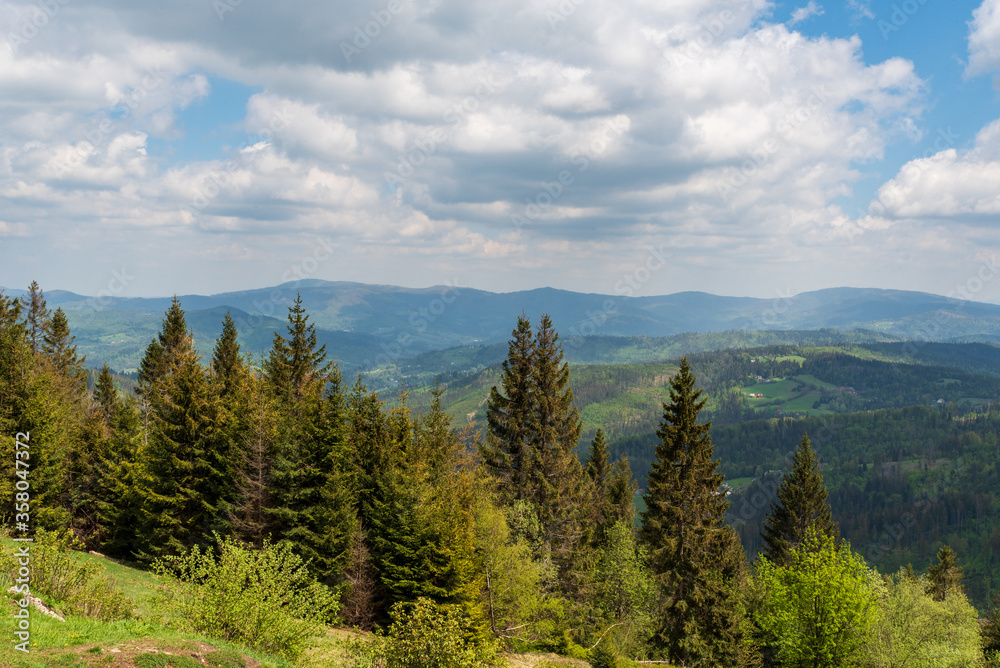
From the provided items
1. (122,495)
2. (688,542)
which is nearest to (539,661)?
(688,542)

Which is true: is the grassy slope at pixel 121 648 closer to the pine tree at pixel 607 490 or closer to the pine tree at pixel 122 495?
the pine tree at pixel 122 495

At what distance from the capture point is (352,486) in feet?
114

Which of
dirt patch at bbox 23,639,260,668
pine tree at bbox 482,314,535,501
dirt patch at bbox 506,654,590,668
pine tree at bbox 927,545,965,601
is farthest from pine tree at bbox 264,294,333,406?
pine tree at bbox 927,545,965,601

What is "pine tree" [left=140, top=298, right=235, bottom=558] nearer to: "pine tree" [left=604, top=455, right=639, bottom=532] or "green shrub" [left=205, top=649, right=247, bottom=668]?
"green shrub" [left=205, top=649, right=247, bottom=668]

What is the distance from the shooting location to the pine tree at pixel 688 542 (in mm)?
35688

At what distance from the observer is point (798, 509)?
62438mm

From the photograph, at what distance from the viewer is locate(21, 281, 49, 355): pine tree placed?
6529cm

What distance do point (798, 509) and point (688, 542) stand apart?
3487cm

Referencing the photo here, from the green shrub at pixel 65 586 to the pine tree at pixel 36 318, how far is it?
191 feet

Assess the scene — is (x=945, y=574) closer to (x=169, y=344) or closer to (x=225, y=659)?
(x=225, y=659)

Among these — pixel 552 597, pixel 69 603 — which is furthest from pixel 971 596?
pixel 69 603

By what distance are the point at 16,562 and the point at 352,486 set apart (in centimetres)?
1746

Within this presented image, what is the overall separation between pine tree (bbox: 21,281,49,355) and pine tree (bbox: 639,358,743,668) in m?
72.0

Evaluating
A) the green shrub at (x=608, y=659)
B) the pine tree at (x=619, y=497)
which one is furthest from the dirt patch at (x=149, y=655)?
the pine tree at (x=619, y=497)
